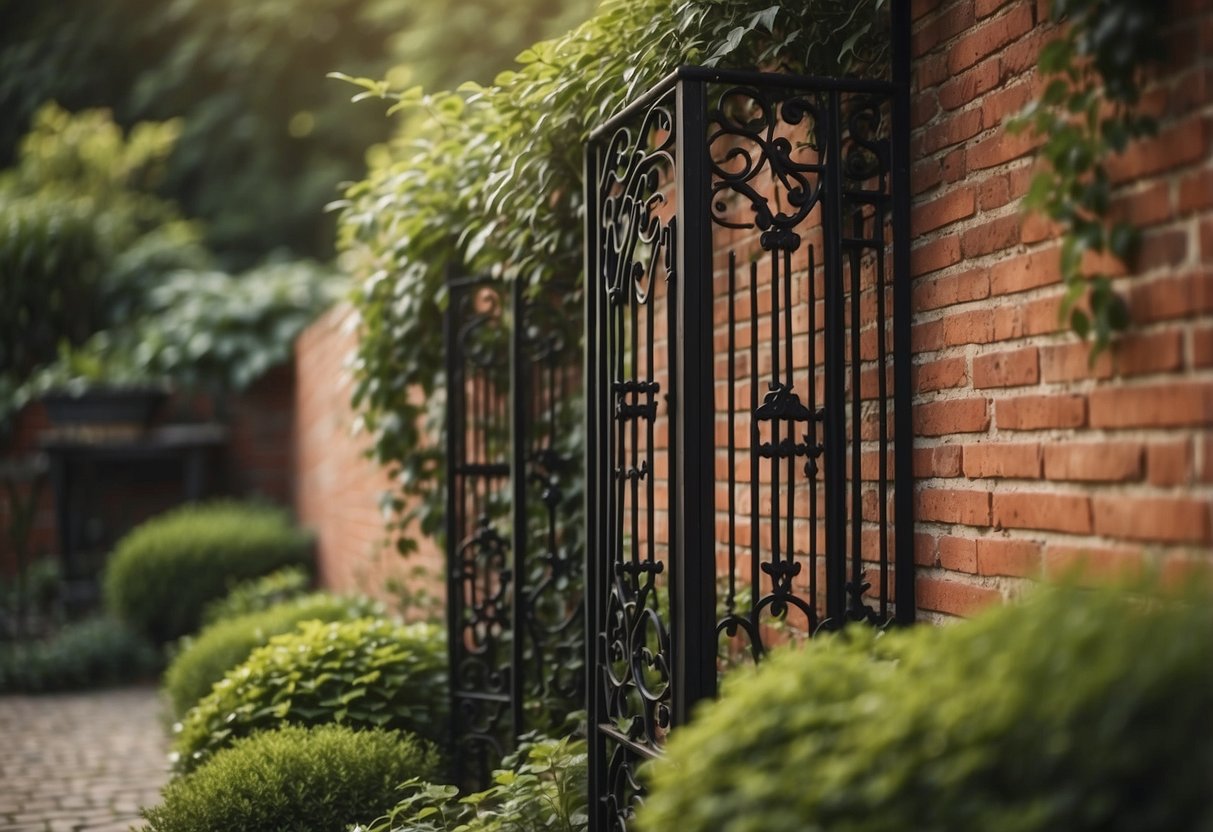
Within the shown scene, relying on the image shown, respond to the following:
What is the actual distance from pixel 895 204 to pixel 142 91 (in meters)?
13.9

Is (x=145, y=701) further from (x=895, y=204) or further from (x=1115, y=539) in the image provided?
(x=1115, y=539)

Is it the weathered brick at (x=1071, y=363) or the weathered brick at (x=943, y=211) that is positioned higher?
the weathered brick at (x=943, y=211)

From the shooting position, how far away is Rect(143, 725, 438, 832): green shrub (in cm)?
343

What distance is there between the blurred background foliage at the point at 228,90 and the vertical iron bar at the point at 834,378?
477 inches

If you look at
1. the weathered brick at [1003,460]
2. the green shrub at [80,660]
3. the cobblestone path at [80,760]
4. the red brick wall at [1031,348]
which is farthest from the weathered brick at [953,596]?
the green shrub at [80,660]

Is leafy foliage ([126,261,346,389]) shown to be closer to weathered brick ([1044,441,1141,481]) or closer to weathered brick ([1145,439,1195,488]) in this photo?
weathered brick ([1044,441,1141,481])

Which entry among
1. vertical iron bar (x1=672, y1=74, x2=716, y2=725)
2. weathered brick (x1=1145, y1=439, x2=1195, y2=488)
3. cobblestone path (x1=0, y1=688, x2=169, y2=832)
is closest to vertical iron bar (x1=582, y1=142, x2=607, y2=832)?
vertical iron bar (x1=672, y1=74, x2=716, y2=725)

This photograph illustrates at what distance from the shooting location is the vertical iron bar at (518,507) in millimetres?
4156

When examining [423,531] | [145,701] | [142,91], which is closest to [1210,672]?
[423,531]

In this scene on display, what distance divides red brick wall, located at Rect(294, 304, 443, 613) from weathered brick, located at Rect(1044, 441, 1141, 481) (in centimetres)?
390

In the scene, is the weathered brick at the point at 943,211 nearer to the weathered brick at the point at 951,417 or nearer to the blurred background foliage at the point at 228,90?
the weathered brick at the point at 951,417

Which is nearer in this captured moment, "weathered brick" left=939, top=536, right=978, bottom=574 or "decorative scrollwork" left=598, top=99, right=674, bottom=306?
"weathered brick" left=939, top=536, right=978, bottom=574

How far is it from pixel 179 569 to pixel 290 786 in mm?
5184

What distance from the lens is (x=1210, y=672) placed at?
1.41 m
